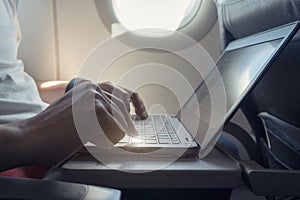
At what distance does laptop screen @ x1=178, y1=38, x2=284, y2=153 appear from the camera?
0.52 meters

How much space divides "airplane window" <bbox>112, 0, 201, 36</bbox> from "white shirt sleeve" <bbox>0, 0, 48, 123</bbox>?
0.40 metres

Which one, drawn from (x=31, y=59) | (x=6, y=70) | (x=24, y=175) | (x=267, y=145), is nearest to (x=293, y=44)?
(x=267, y=145)

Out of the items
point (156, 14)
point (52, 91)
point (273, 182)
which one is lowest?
point (52, 91)

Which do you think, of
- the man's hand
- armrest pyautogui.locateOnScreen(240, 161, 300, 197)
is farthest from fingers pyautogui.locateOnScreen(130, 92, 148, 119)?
armrest pyautogui.locateOnScreen(240, 161, 300, 197)

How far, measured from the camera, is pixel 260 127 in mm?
859

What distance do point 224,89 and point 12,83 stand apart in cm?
46

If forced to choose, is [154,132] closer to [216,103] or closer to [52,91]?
[216,103]

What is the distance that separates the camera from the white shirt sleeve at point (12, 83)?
0.64 metres

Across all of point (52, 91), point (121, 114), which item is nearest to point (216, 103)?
point (121, 114)

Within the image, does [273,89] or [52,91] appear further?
[52,91]

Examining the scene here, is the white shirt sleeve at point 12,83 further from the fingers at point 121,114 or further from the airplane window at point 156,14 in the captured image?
the airplane window at point 156,14

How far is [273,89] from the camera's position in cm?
69

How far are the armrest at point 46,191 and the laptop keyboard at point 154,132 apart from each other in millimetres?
165

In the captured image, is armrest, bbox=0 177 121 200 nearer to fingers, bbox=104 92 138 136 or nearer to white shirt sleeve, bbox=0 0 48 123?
fingers, bbox=104 92 138 136
